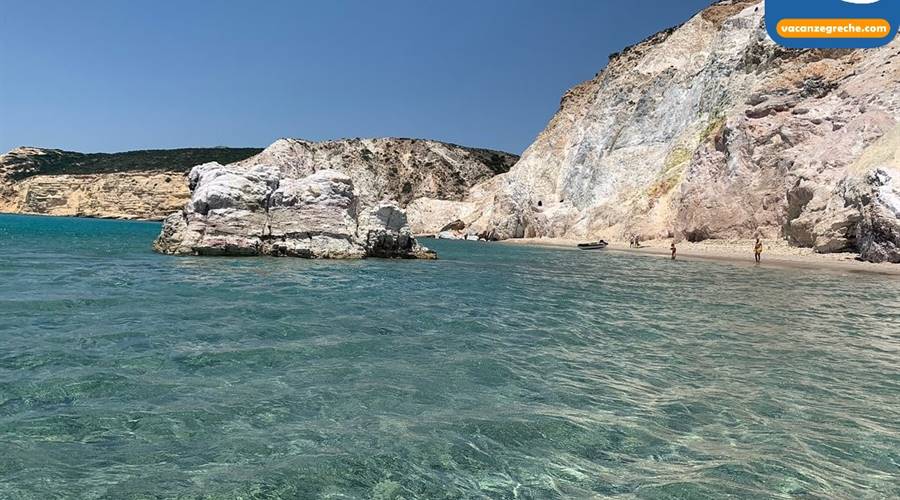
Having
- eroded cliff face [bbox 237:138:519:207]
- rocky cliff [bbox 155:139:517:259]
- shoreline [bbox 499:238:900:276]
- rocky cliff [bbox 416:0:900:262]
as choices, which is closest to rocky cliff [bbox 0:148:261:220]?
eroded cliff face [bbox 237:138:519:207]

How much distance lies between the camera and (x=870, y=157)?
31688 mm

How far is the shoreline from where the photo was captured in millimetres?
26438

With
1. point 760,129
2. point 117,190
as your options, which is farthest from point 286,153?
point 760,129

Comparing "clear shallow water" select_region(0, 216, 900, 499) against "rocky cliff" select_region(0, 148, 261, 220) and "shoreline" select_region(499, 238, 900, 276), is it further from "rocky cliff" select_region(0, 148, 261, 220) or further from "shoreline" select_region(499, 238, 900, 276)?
"rocky cliff" select_region(0, 148, 261, 220)

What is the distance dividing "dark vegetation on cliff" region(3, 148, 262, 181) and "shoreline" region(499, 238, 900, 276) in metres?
112

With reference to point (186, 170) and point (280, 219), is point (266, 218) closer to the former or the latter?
point (280, 219)

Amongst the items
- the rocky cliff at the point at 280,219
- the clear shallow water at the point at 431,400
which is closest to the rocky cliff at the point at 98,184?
the rocky cliff at the point at 280,219

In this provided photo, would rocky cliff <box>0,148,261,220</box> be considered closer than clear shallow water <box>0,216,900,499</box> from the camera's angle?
No

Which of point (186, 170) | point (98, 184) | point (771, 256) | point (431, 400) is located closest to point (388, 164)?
point (186, 170)

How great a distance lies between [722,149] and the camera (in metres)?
46.4

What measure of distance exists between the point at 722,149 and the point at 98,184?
126588 millimetres

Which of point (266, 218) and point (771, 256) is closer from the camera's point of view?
point (266, 218)

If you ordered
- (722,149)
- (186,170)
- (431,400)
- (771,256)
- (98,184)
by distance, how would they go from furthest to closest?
(186,170)
(98,184)
(722,149)
(771,256)
(431,400)

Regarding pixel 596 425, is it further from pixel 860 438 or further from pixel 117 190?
pixel 117 190
